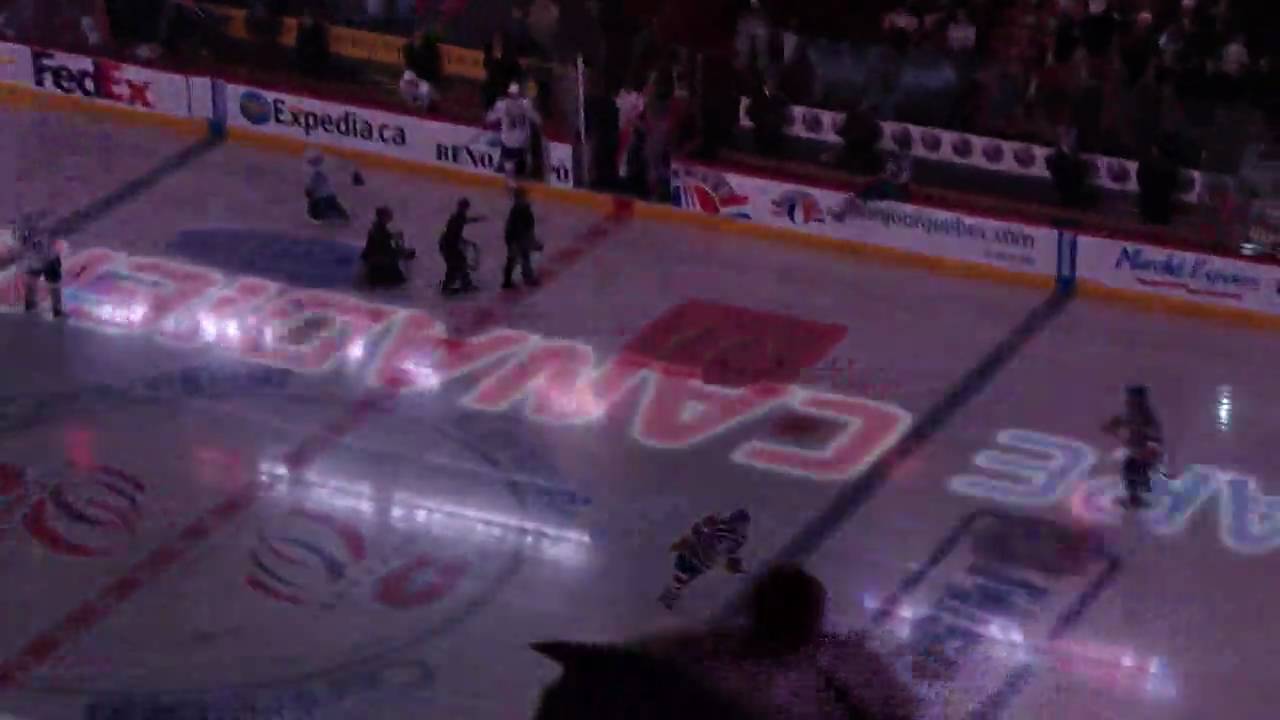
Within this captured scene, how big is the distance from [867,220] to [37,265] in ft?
25.8

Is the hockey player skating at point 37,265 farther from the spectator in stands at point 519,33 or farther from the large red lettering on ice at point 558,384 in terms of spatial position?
the spectator in stands at point 519,33

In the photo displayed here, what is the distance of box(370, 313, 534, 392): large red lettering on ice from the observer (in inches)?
663

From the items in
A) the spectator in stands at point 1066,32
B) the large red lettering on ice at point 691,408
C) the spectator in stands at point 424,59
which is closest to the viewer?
the large red lettering on ice at point 691,408

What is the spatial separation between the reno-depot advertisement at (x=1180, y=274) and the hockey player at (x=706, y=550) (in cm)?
586

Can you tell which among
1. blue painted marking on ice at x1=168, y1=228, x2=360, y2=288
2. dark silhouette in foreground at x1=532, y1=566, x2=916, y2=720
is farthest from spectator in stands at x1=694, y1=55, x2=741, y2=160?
dark silhouette in foreground at x1=532, y1=566, x2=916, y2=720

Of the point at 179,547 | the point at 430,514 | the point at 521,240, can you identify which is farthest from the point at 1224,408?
the point at 179,547

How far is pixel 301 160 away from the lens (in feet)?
71.2

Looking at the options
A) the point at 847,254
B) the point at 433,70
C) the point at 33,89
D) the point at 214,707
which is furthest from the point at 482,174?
→ the point at 214,707

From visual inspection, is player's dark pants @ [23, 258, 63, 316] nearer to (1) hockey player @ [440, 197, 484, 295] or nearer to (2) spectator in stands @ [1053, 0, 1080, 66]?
(1) hockey player @ [440, 197, 484, 295]

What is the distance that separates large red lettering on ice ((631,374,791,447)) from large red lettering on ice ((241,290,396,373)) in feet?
9.50

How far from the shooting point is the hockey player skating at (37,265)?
1781cm

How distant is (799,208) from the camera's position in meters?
19.3

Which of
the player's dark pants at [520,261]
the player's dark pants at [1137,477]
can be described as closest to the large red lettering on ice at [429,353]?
the player's dark pants at [520,261]

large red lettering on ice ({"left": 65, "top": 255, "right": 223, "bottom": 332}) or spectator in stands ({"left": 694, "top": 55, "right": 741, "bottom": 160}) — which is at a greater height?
spectator in stands ({"left": 694, "top": 55, "right": 741, "bottom": 160})
